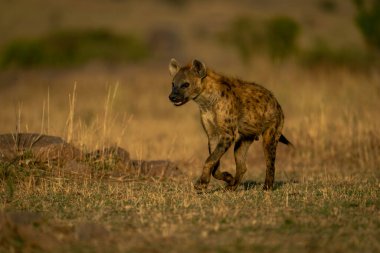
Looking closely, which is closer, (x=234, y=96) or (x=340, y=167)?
(x=234, y=96)

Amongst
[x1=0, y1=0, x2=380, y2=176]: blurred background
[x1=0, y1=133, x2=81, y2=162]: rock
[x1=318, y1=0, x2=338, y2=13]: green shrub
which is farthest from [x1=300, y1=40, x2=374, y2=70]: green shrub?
[x1=318, y1=0, x2=338, y2=13]: green shrub

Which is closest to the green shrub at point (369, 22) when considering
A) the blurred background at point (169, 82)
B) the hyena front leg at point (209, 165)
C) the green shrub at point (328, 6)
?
the blurred background at point (169, 82)

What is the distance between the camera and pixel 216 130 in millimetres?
8297

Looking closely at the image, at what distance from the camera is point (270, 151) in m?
8.64

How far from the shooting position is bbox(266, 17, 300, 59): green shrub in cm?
2100

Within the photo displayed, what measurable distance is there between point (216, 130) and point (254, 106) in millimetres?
567

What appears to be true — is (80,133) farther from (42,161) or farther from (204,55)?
(204,55)

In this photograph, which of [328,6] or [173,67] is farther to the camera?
[328,6]

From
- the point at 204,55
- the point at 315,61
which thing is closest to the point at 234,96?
the point at 315,61

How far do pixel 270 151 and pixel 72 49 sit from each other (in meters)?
23.1

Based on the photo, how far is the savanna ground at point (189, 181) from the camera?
585 cm

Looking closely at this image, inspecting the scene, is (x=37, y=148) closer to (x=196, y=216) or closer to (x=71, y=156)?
(x=71, y=156)

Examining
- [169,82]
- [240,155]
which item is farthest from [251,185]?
[169,82]

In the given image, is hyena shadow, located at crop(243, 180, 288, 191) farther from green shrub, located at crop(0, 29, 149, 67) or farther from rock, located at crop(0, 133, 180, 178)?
green shrub, located at crop(0, 29, 149, 67)
